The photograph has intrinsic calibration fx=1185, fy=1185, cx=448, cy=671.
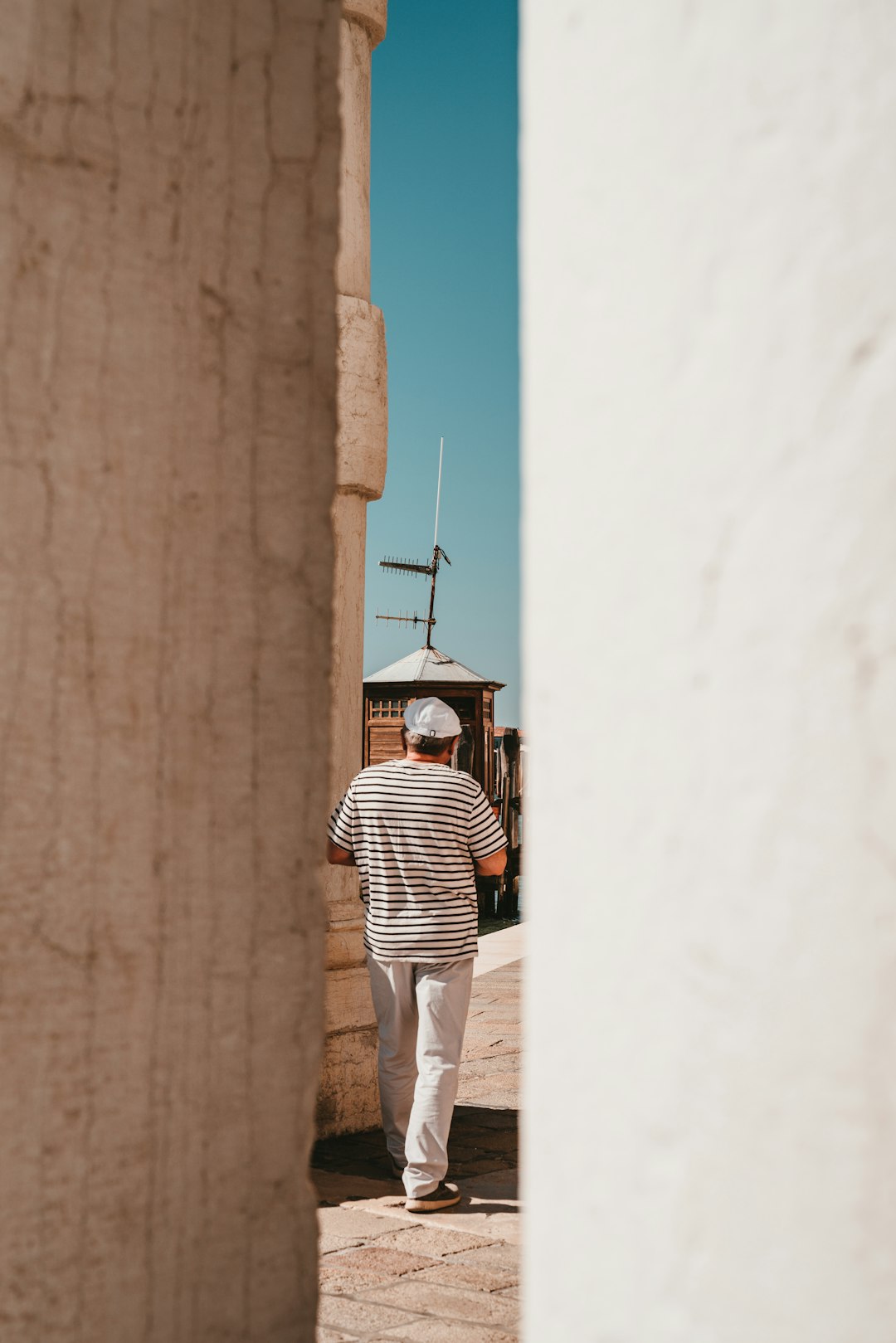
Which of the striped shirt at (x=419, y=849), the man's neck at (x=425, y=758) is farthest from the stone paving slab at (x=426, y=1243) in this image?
the man's neck at (x=425, y=758)

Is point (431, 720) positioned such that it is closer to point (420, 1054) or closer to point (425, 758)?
point (425, 758)

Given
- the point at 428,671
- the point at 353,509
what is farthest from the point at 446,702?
the point at 353,509

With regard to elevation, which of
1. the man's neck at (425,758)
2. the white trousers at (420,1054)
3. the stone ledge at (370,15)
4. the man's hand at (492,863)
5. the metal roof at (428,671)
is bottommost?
the white trousers at (420,1054)

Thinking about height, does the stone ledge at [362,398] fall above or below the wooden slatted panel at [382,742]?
above

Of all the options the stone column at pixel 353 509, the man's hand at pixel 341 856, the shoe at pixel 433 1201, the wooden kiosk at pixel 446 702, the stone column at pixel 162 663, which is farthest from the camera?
the wooden kiosk at pixel 446 702

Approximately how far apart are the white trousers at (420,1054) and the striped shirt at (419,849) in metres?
0.09

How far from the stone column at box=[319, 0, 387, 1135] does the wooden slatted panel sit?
902 cm

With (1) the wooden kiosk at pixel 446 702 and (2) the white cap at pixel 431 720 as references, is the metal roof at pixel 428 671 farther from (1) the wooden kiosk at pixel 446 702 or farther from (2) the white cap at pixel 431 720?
(2) the white cap at pixel 431 720

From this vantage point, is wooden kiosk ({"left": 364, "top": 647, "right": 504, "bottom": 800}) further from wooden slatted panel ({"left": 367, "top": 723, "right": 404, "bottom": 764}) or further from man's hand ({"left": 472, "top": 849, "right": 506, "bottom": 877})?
man's hand ({"left": 472, "top": 849, "right": 506, "bottom": 877})

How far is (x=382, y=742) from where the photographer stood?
48.1 feet

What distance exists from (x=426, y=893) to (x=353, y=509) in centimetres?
203

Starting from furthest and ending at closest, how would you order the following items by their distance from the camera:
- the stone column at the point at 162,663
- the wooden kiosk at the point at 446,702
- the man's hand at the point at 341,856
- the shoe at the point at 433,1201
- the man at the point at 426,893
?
the wooden kiosk at the point at 446,702 → the man's hand at the point at 341,856 → the man at the point at 426,893 → the shoe at the point at 433,1201 → the stone column at the point at 162,663

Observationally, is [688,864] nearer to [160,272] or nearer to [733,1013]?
[733,1013]

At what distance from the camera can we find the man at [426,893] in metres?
4.20
